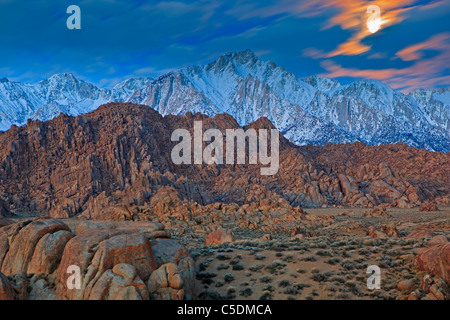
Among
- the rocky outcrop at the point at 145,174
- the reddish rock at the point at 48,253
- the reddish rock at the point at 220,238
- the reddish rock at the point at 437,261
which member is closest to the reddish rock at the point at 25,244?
the reddish rock at the point at 48,253

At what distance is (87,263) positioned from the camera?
46.5ft

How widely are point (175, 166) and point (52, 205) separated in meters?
36.1

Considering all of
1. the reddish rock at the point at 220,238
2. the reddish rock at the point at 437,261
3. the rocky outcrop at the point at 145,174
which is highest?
the rocky outcrop at the point at 145,174

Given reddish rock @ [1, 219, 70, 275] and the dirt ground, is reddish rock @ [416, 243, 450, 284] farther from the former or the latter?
reddish rock @ [1, 219, 70, 275]

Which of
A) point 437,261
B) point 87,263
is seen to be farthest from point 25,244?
point 437,261

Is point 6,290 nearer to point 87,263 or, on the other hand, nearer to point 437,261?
point 87,263

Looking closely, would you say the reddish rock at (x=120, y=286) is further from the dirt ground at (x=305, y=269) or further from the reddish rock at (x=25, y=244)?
the reddish rock at (x=25, y=244)

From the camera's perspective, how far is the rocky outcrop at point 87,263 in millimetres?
13172

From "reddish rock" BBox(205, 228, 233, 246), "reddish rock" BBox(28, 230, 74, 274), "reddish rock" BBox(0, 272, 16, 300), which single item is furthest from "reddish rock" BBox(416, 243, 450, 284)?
"reddish rock" BBox(0, 272, 16, 300)

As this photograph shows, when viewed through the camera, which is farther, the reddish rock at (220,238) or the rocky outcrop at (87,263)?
the reddish rock at (220,238)

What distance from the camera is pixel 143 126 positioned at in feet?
344

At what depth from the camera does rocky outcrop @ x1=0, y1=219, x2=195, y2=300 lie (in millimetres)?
13172
